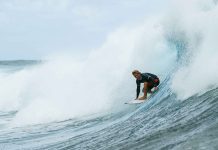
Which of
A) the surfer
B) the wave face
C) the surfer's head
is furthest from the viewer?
the surfer

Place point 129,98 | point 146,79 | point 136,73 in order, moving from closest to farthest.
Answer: point 136,73
point 146,79
point 129,98

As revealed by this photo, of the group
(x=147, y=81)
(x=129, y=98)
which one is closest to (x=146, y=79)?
(x=147, y=81)

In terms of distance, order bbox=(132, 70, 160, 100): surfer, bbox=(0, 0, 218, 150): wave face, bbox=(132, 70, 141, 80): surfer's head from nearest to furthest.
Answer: bbox=(0, 0, 218, 150): wave face, bbox=(132, 70, 141, 80): surfer's head, bbox=(132, 70, 160, 100): surfer

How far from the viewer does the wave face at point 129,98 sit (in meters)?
8.84

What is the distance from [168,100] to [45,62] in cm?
1452

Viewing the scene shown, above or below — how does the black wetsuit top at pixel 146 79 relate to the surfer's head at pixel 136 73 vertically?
below

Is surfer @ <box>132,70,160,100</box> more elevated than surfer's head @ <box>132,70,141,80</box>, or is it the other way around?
surfer's head @ <box>132,70,141,80</box>

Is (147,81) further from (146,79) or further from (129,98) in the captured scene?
(129,98)

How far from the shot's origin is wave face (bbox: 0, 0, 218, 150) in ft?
29.0

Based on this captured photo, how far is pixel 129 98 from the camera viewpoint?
53.5ft

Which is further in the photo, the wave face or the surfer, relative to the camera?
the surfer

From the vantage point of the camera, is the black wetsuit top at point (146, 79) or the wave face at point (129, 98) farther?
the black wetsuit top at point (146, 79)

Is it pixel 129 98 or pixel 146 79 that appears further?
pixel 129 98

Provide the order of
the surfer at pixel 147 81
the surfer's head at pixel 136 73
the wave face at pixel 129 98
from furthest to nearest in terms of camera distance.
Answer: the surfer at pixel 147 81
the surfer's head at pixel 136 73
the wave face at pixel 129 98
